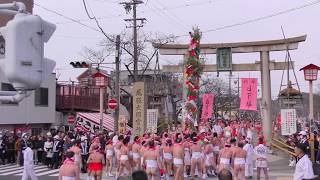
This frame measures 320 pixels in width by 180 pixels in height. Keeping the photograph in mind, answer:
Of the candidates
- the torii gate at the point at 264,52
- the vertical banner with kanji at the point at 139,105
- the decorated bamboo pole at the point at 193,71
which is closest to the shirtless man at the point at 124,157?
the vertical banner with kanji at the point at 139,105

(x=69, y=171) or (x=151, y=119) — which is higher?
(x=151, y=119)

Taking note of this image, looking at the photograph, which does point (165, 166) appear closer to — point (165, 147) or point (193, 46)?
point (165, 147)

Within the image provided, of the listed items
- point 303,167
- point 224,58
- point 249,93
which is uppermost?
point 224,58

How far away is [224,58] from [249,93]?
436cm

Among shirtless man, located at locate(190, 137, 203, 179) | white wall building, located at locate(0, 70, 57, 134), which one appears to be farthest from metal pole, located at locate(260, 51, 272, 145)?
white wall building, located at locate(0, 70, 57, 134)

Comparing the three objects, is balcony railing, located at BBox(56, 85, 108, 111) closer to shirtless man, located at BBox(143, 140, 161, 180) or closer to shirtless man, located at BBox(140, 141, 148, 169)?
shirtless man, located at BBox(140, 141, 148, 169)

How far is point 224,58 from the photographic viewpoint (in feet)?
97.9

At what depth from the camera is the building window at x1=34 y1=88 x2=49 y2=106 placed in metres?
35.5

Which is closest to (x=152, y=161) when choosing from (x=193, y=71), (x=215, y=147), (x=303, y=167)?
(x=215, y=147)

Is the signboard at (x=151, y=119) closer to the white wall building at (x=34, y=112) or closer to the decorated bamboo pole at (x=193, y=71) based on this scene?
the decorated bamboo pole at (x=193, y=71)

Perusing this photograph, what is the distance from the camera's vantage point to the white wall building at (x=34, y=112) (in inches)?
1264

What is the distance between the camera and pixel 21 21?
13.3 ft

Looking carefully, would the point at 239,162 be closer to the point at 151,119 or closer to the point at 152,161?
the point at 152,161

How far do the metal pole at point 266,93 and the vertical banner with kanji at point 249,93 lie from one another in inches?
114
